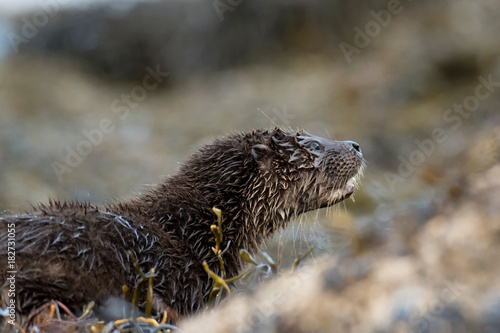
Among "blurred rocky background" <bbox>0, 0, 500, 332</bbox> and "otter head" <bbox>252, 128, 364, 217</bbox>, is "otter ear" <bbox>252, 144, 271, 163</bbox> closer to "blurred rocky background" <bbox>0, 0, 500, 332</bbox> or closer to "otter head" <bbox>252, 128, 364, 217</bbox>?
"otter head" <bbox>252, 128, 364, 217</bbox>

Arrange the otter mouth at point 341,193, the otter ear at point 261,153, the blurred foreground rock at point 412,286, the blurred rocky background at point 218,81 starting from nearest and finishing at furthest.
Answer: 1. the blurred foreground rock at point 412,286
2. the otter ear at point 261,153
3. the otter mouth at point 341,193
4. the blurred rocky background at point 218,81

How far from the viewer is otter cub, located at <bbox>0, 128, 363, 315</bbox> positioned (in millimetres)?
3012

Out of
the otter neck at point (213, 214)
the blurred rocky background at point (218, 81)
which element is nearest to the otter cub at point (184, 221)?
the otter neck at point (213, 214)

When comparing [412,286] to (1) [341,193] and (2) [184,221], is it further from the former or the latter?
(1) [341,193]

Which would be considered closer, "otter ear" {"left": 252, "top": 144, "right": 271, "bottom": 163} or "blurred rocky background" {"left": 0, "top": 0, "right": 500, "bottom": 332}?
"otter ear" {"left": 252, "top": 144, "right": 271, "bottom": 163}

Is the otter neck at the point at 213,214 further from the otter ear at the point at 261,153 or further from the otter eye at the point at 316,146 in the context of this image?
the otter eye at the point at 316,146

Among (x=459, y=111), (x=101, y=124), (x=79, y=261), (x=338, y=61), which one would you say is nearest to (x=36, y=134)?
(x=101, y=124)

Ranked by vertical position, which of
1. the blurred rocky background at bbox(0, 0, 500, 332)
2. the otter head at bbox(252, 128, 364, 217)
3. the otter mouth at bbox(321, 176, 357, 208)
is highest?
the blurred rocky background at bbox(0, 0, 500, 332)

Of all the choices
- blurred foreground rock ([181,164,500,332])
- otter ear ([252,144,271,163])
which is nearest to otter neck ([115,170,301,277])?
otter ear ([252,144,271,163])

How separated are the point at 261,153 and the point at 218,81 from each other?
9.62 meters

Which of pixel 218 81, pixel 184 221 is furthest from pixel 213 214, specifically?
pixel 218 81

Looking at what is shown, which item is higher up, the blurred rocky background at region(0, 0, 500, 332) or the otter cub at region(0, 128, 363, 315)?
the blurred rocky background at region(0, 0, 500, 332)

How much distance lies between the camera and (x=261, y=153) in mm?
4254

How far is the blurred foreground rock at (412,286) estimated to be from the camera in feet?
6.17
